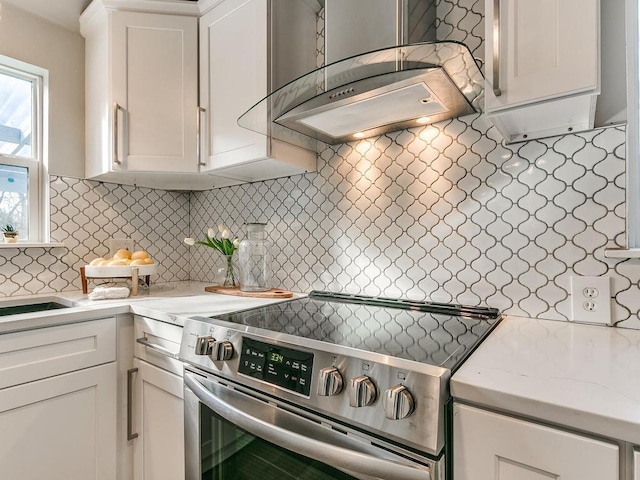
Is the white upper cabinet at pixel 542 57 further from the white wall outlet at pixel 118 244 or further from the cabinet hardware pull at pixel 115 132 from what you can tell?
the white wall outlet at pixel 118 244

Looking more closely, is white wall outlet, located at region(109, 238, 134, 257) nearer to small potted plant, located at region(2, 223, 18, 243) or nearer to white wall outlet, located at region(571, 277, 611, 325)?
small potted plant, located at region(2, 223, 18, 243)

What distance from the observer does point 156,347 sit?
124 cm

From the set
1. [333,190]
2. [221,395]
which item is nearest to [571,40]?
[333,190]

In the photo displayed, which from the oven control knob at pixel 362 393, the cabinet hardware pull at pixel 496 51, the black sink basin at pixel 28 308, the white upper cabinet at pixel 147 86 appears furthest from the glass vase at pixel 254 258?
the cabinet hardware pull at pixel 496 51

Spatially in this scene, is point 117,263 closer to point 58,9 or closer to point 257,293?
point 257,293

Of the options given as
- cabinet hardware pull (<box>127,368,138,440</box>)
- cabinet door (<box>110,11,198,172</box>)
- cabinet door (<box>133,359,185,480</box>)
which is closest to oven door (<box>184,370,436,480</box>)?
cabinet door (<box>133,359,185,480</box>)

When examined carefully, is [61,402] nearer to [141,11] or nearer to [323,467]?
[323,467]

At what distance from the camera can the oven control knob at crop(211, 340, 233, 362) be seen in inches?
37.4

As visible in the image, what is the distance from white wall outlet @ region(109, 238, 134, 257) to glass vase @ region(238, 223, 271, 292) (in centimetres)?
70

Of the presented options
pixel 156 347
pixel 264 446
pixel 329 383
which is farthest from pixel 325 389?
pixel 156 347

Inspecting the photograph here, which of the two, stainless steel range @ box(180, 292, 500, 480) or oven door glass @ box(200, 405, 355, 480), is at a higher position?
stainless steel range @ box(180, 292, 500, 480)

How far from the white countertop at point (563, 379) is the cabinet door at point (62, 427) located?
1273mm

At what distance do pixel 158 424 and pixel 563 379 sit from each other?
127 cm

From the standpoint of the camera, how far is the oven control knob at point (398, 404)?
24.5 inches
